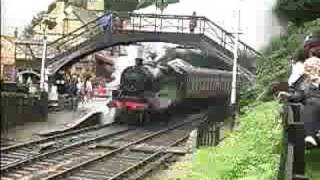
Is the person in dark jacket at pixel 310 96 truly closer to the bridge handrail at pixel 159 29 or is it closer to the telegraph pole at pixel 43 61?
the bridge handrail at pixel 159 29

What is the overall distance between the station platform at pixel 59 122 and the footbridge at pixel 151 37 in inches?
9.0

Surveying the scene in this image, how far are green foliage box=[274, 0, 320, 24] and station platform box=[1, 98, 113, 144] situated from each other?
7.07ft

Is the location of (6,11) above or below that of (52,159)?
above

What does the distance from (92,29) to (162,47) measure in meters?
0.71

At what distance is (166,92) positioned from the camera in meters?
5.43

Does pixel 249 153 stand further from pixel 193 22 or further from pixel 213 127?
pixel 193 22

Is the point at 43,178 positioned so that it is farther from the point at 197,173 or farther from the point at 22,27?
the point at 22,27

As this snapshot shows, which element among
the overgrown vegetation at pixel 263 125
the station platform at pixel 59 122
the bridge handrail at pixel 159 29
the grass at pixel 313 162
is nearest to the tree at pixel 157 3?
the bridge handrail at pixel 159 29

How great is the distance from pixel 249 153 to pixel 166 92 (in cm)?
142

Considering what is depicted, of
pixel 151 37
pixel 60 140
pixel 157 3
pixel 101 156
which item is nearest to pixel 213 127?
pixel 101 156

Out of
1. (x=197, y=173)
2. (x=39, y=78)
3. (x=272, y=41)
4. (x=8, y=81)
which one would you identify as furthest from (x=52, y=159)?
(x=8, y=81)

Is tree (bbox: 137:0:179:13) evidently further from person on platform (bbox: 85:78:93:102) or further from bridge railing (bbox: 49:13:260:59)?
person on platform (bbox: 85:78:93:102)

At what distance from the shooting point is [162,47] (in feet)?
11.6

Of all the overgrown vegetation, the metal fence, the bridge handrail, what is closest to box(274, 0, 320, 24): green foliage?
the overgrown vegetation
